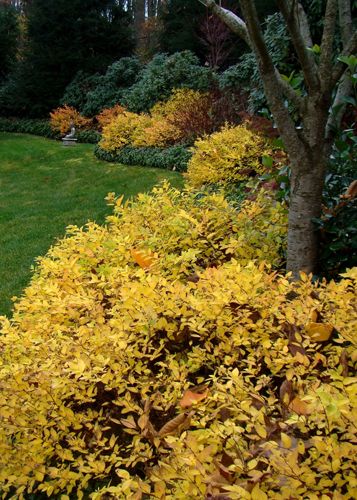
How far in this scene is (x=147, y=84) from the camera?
13797 mm

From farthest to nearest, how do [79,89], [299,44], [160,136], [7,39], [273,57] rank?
[7,39]
[79,89]
[160,136]
[273,57]
[299,44]

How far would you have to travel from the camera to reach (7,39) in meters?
20.3

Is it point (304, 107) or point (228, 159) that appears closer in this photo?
point (304, 107)

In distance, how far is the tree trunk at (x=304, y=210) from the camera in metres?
2.49

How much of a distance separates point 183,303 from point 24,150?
1262 centimetres

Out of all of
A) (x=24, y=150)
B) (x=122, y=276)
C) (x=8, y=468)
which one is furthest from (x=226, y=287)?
(x=24, y=150)

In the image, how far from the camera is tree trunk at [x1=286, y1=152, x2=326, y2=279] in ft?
8.18

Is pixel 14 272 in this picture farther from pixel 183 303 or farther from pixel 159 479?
pixel 159 479

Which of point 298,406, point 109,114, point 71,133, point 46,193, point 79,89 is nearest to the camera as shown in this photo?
point 298,406

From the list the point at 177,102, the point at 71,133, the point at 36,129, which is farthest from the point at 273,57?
the point at 36,129

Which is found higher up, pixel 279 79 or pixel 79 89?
pixel 79 89

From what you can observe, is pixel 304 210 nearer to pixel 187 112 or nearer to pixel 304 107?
pixel 304 107

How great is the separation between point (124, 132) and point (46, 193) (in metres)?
3.67

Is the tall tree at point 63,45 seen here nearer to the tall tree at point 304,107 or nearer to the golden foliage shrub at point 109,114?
the golden foliage shrub at point 109,114
